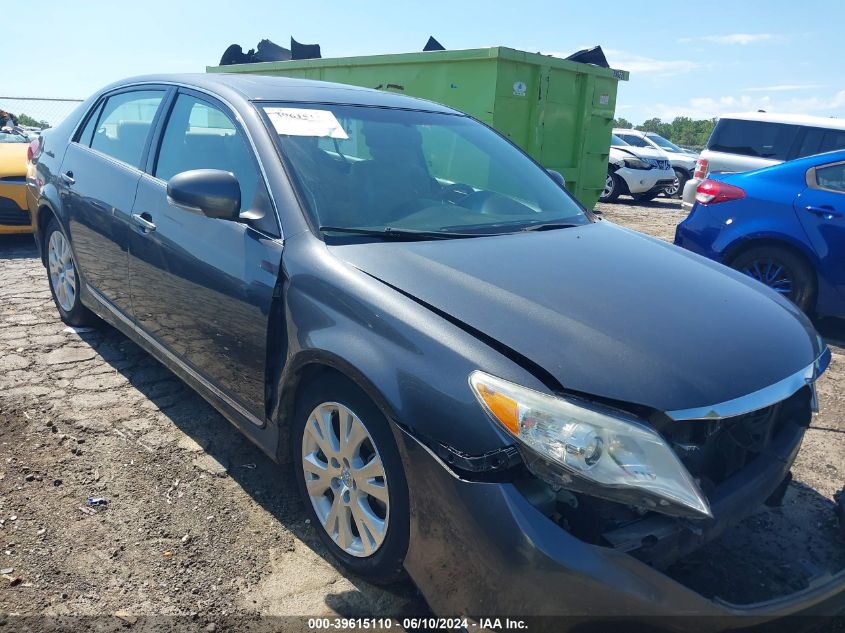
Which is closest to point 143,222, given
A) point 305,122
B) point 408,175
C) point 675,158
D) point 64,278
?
point 305,122

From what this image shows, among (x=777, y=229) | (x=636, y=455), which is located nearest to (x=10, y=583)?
(x=636, y=455)

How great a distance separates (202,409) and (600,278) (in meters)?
2.23

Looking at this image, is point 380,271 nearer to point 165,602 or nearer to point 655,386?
point 655,386

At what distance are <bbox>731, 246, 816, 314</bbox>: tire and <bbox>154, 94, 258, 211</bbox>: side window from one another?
4156 mm

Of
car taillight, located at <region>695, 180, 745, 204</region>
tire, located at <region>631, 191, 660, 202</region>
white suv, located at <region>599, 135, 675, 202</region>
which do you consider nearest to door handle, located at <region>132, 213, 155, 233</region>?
car taillight, located at <region>695, 180, 745, 204</region>

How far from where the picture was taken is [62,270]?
4457 millimetres

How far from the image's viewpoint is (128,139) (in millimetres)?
3672

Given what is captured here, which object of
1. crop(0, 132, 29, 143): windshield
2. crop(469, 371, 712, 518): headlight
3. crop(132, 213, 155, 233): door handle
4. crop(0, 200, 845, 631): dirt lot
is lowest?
crop(0, 200, 845, 631): dirt lot

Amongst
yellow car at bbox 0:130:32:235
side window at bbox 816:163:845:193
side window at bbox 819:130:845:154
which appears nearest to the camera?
side window at bbox 816:163:845:193

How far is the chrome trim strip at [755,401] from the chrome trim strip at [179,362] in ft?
5.16

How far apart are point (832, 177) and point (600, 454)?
466 cm

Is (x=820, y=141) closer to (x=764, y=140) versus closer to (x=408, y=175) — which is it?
(x=764, y=140)

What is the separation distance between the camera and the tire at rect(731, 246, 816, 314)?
5.22 metres

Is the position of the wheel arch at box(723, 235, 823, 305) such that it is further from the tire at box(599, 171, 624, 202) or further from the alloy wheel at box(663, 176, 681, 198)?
the alloy wheel at box(663, 176, 681, 198)
